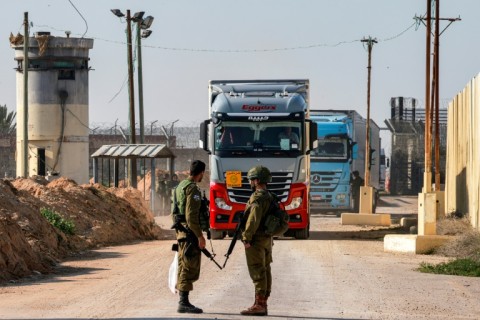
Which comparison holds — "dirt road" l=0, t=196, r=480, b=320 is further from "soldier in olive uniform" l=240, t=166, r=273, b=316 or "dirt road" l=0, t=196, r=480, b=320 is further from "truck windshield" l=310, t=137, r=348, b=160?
"truck windshield" l=310, t=137, r=348, b=160

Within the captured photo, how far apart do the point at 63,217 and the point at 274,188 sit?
4.80 m

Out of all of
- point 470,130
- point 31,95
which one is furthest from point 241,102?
point 31,95

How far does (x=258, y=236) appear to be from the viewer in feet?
47.1

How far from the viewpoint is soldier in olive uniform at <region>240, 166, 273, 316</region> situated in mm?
14227

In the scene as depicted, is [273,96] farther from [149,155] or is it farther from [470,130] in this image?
[149,155]

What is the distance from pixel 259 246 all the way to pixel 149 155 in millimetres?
27277

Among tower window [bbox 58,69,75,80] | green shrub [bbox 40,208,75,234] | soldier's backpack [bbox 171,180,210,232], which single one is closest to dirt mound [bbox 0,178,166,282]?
green shrub [bbox 40,208,75,234]

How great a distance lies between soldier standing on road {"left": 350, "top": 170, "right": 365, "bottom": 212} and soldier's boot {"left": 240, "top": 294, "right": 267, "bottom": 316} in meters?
33.3

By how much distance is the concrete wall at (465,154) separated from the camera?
29.9 meters

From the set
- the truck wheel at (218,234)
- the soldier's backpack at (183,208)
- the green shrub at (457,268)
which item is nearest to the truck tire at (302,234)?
the truck wheel at (218,234)

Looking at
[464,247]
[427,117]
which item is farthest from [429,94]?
[464,247]

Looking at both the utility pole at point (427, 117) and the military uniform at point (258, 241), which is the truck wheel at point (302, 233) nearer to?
the utility pole at point (427, 117)

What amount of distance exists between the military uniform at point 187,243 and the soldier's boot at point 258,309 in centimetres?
74

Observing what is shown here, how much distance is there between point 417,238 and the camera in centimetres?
2620
